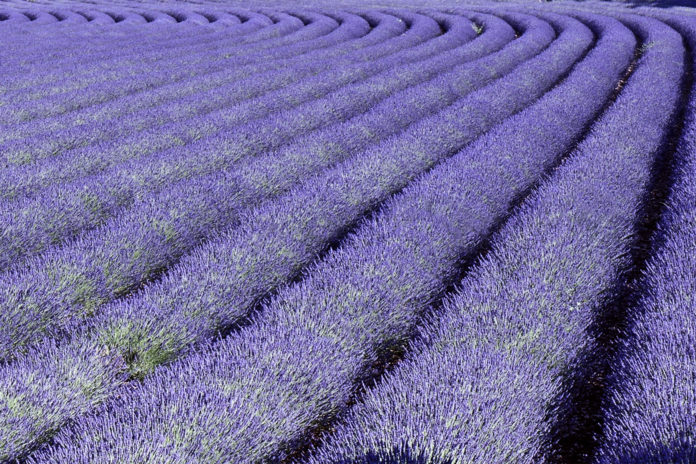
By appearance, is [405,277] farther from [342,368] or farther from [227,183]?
[227,183]

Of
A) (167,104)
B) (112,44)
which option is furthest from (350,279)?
(112,44)

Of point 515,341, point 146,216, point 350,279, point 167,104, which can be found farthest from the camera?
point 167,104

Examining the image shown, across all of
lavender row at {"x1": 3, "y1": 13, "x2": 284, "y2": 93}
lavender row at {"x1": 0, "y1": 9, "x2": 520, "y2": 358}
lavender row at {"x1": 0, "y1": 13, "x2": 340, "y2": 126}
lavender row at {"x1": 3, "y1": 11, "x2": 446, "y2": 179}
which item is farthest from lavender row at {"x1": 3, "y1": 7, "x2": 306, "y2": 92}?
lavender row at {"x1": 0, "y1": 9, "x2": 520, "y2": 358}

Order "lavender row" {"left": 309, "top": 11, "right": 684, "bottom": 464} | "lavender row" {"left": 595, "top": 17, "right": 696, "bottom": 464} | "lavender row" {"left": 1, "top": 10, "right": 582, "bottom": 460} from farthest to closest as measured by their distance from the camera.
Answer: "lavender row" {"left": 1, "top": 10, "right": 582, "bottom": 460}, "lavender row" {"left": 309, "top": 11, "right": 684, "bottom": 464}, "lavender row" {"left": 595, "top": 17, "right": 696, "bottom": 464}

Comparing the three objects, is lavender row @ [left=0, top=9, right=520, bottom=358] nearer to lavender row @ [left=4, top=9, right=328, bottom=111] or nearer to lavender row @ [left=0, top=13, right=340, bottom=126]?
lavender row @ [left=0, top=13, right=340, bottom=126]

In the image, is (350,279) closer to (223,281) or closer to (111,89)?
(223,281)

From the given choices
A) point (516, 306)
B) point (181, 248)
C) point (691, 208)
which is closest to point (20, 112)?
point (181, 248)

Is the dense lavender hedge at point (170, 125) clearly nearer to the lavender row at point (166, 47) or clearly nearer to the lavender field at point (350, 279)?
the lavender field at point (350, 279)
